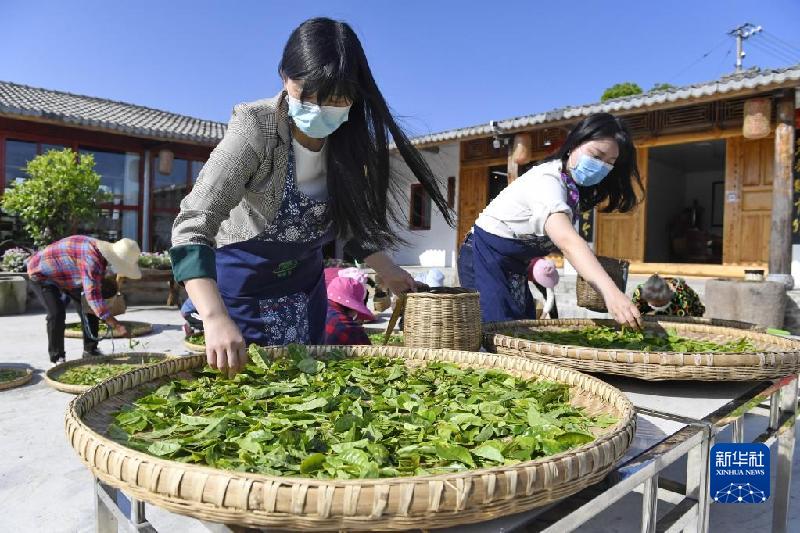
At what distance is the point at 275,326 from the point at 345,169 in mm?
443

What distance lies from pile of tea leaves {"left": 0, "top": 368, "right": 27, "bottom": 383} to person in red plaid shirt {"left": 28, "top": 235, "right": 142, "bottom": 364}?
1.49ft

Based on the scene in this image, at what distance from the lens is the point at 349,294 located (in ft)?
8.47

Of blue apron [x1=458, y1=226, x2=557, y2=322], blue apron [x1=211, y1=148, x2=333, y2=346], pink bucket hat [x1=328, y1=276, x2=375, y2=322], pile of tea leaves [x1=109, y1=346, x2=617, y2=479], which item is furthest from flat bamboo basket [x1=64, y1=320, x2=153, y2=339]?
pile of tea leaves [x1=109, y1=346, x2=617, y2=479]

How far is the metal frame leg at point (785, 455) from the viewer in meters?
1.57

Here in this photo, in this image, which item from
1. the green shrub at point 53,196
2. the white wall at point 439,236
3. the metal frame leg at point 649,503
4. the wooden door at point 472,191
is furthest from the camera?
the white wall at point 439,236

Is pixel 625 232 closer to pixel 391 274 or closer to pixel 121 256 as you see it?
pixel 121 256

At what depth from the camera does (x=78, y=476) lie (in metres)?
2.37

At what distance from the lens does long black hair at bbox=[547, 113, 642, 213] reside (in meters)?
1.86

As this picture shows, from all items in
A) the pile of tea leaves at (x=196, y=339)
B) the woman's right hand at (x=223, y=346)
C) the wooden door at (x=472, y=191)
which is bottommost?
the pile of tea leaves at (x=196, y=339)

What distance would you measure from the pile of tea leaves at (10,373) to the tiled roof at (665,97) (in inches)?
159

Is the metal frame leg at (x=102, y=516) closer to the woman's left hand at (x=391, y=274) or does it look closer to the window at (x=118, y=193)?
the woman's left hand at (x=391, y=274)

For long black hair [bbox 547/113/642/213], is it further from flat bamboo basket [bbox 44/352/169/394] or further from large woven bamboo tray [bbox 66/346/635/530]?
flat bamboo basket [bbox 44/352/169/394]

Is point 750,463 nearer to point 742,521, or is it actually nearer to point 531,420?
point 531,420

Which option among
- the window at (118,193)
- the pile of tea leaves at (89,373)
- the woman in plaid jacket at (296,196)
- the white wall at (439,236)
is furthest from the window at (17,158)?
the woman in plaid jacket at (296,196)
